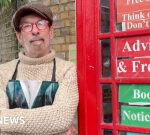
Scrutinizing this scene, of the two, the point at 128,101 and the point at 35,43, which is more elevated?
the point at 35,43

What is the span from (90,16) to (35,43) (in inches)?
23.5

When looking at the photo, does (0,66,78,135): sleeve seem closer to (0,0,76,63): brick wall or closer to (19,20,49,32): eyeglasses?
(19,20,49,32): eyeglasses

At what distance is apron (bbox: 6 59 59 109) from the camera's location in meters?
2.42

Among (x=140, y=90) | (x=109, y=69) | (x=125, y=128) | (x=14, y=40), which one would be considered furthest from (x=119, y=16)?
(x=14, y=40)

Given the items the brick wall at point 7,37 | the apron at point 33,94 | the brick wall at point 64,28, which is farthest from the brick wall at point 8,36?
the apron at point 33,94

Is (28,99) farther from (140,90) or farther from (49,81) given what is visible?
(140,90)

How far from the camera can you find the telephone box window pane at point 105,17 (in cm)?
265

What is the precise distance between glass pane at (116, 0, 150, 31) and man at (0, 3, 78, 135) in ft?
1.68

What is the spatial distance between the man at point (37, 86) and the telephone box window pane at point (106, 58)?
0.30m

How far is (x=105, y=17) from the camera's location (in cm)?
268

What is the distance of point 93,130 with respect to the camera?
2.77 metres

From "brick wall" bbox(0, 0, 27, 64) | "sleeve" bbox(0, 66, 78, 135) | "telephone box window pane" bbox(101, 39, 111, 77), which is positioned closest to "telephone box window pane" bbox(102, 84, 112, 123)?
"telephone box window pane" bbox(101, 39, 111, 77)

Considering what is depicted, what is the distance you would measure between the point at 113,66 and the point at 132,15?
1.35 ft

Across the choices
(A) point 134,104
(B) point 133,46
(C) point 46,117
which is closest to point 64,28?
(B) point 133,46
